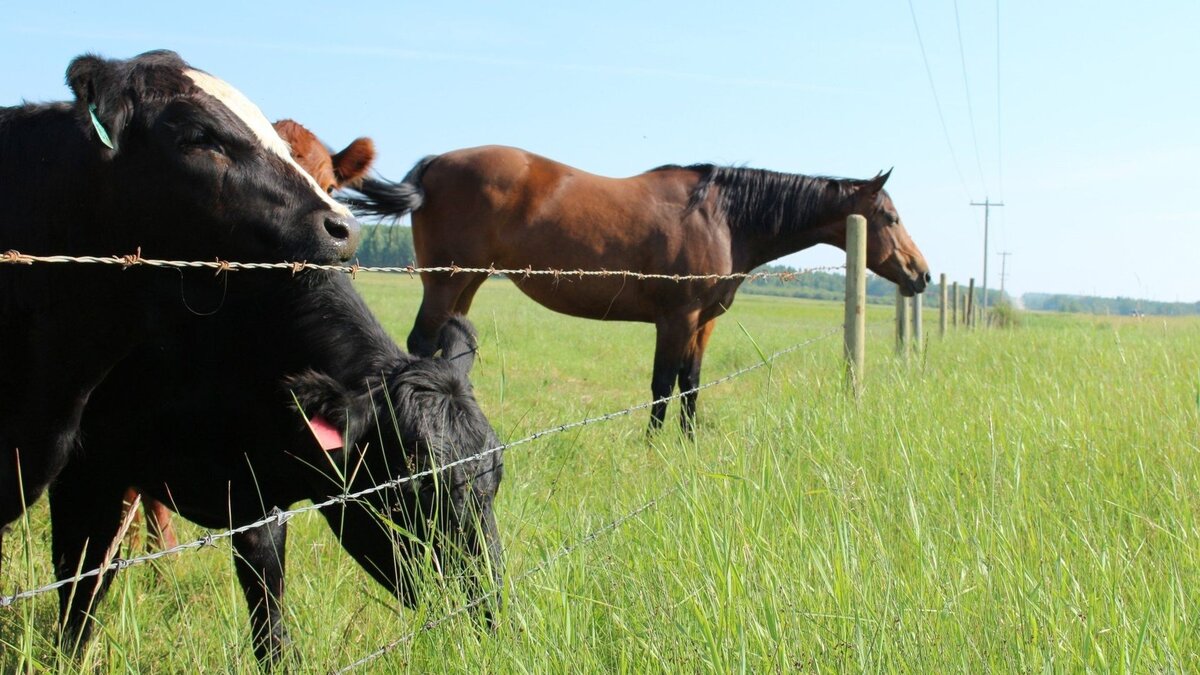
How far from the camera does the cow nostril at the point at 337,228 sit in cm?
277

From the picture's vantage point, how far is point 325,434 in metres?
2.77

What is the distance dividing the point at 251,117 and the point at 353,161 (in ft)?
9.81

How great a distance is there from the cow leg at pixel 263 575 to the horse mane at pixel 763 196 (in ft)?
17.4

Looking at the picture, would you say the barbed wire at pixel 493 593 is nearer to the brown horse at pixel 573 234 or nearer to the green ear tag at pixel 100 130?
the green ear tag at pixel 100 130

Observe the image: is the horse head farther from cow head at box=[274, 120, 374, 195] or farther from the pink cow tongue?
the pink cow tongue

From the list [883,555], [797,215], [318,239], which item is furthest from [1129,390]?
[318,239]

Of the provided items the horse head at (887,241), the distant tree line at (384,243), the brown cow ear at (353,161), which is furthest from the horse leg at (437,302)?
the horse head at (887,241)

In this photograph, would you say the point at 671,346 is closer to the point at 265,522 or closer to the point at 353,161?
the point at 353,161

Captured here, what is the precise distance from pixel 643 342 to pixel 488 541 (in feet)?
56.7

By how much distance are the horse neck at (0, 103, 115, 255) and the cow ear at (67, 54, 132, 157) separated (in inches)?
4.4

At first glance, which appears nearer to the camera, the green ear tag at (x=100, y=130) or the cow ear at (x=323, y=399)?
the green ear tag at (x=100, y=130)

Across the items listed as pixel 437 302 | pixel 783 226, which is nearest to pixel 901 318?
pixel 783 226

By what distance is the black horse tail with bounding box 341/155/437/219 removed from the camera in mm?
7422

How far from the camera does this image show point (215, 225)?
277 centimetres
